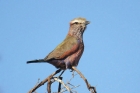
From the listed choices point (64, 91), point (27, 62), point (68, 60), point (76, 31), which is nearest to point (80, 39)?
point (76, 31)

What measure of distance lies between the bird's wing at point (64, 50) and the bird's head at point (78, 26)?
361 millimetres

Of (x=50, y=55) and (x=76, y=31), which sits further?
(x=76, y=31)

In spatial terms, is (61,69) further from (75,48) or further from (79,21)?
(79,21)

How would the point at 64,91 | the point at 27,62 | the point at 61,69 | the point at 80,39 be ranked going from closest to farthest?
1. the point at 64,91
2. the point at 27,62
3. the point at 61,69
4. the point at 80,39

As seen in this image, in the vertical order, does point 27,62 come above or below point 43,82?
above

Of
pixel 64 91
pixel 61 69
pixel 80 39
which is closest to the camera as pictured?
pixel 64 91

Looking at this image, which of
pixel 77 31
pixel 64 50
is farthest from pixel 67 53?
pixel 77 31

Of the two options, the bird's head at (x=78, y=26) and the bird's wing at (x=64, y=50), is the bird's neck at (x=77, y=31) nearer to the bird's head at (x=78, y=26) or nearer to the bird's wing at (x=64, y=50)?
the bird's head at (x=78, y=26)

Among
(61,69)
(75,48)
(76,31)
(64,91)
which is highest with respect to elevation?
(76,31)

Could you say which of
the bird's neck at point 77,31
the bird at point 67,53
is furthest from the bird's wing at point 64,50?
the bird's neck at point 77,31

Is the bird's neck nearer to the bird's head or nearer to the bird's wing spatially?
the bird's head

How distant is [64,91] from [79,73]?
370mm

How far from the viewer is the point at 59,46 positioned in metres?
5.91

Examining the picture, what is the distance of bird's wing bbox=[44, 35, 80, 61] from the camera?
18.7 feet
